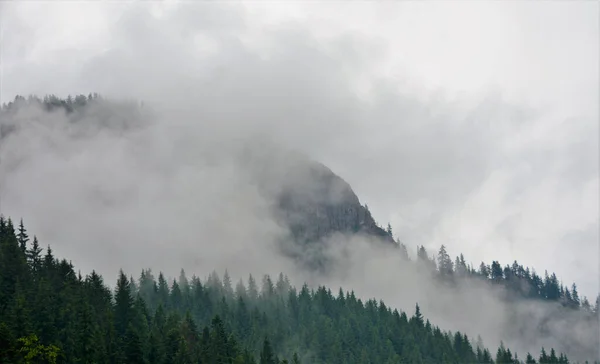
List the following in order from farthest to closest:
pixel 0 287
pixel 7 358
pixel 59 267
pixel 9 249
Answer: pixel 59 267, pixel 9 249, pixel 0 287, pixel 7 358

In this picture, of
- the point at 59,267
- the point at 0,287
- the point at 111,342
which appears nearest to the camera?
the point at 111,342

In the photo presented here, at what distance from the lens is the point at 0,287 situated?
481ft

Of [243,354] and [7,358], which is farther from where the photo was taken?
[243,354]

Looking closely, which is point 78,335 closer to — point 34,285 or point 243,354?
point 34,285

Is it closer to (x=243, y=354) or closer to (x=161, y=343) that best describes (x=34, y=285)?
(x=161, y=343)

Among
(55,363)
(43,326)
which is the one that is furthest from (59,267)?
(55,363)

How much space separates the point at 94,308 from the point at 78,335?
1970 cm

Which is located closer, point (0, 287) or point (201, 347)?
point (0, 287)

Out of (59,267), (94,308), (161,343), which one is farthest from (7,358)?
(59,267)

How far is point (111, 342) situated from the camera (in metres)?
134

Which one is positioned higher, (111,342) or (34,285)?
Answer: (34,285)

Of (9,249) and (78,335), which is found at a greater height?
(9,249)

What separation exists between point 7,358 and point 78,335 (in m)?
28.3

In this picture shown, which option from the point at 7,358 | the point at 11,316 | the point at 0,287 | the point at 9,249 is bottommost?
the point at 7,358
